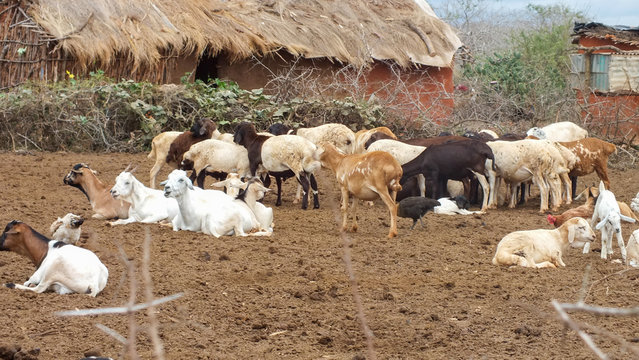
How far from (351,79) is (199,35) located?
3376 millimetres

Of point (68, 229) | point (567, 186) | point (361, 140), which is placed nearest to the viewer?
point (68, 229)

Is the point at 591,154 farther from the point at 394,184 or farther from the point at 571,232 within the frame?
the point at 571,232

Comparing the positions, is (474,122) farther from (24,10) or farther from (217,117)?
(24,10)

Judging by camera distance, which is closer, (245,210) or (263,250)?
(263,250)

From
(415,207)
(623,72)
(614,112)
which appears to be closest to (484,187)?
(415,207)

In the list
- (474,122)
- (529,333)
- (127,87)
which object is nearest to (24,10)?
(127,87)

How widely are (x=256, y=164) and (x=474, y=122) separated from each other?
8.38 meters

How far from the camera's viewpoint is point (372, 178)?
10.4 metres

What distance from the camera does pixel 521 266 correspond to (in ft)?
27.7

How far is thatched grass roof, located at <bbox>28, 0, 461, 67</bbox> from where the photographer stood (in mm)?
17859

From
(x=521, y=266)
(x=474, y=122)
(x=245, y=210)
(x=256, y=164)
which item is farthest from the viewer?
(x=474, y=122)

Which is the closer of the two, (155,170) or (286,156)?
(286,156)

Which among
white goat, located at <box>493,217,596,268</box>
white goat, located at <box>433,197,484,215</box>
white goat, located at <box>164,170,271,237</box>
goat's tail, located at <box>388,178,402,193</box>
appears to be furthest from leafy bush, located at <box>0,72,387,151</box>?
white goat, located at <box>493,217,596,268</box>

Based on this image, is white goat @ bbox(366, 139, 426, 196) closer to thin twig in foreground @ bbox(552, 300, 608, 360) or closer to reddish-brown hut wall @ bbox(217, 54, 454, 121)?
reddish-brown hut wall @ bbox(217, 54, 454, 121)
